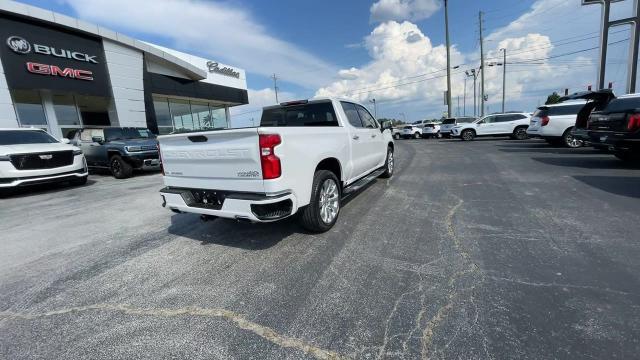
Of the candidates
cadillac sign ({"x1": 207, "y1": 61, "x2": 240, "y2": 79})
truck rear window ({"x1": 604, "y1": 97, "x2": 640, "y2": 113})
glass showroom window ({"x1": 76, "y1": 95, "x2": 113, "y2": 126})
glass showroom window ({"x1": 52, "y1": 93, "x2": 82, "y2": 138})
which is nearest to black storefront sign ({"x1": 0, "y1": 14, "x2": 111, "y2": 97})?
glass showroom window ({"x1": 76, "y1": 95, "x2": 113, "y2": 126})

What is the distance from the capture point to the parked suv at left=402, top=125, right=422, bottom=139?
3058 cm

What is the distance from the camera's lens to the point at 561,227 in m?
3.74

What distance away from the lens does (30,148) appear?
741cm

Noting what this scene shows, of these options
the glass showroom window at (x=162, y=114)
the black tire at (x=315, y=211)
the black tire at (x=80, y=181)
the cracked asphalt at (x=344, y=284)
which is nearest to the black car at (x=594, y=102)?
the cracked asphalt at (x=344, y=284)

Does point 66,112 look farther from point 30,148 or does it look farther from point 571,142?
point 571,142

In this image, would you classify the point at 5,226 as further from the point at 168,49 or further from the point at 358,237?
the point at 168,49

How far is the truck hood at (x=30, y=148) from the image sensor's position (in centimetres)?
705

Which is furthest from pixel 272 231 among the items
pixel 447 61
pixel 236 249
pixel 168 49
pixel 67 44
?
pixel 447 61

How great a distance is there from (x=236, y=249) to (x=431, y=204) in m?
3.31

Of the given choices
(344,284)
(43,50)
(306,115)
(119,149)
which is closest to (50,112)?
(43,50)

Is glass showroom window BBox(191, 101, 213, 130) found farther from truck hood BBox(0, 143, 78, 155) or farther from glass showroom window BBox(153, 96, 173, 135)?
truck hood BBox(0, 143, 78, 155)

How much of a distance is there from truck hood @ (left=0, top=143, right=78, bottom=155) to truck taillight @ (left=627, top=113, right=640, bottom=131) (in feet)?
46.2

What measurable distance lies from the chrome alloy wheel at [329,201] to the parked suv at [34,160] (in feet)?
25.7

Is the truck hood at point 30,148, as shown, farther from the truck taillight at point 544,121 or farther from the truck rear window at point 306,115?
the truck taillight at point 544,121
